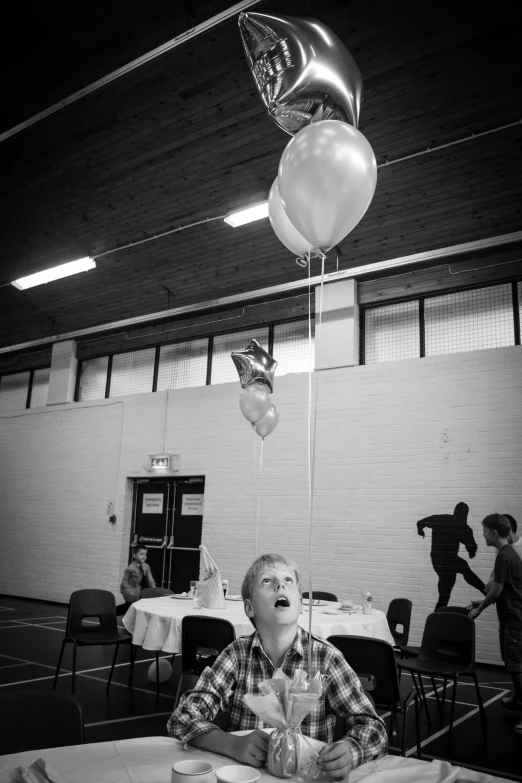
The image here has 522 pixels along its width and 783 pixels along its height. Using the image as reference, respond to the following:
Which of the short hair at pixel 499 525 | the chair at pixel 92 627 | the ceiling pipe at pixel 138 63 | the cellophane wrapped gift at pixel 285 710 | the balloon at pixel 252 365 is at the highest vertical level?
the ceiling pipe at pixel 138 63

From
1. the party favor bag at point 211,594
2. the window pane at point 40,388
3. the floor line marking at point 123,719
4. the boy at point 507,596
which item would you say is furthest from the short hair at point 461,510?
the window pane at point 40,388

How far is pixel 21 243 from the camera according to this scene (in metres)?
8.58

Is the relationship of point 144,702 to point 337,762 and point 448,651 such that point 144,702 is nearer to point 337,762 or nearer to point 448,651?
point 448,651

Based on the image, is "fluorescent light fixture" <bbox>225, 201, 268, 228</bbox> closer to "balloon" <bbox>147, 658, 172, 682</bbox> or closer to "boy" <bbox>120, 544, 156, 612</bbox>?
"boy" <bbox>120, 544, 156, 612</bbox>

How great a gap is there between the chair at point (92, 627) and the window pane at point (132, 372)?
5618mm

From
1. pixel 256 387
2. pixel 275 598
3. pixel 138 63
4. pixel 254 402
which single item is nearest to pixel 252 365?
pixel 256 387

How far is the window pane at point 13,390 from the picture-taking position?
12.3 meters

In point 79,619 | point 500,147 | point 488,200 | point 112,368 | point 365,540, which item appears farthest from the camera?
point 112,368

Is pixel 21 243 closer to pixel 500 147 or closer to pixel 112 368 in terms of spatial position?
pixel 112 368

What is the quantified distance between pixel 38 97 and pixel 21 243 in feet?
9.81

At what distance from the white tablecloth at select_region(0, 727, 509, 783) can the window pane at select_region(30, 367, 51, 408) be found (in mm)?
11272

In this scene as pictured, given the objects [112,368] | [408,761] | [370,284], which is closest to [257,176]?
[370,284]

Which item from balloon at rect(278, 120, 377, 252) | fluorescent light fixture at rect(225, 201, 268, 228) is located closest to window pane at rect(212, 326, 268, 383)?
fluorescent light fixture at rect(225, 201, 268, 228)

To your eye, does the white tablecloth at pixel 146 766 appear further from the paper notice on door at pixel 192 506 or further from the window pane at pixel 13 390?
the window pane at pixel 13 390
